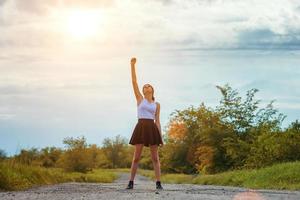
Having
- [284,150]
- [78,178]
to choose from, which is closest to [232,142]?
[284,150]

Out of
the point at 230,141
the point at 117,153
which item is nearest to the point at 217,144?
the point at 230,141

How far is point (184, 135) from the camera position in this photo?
53000 mm

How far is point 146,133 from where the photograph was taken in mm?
13461

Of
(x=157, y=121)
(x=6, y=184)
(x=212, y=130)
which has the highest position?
(x=212, y=130)

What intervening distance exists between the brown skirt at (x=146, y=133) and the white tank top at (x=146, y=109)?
10 cm

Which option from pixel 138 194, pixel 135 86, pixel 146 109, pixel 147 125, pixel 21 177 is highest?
pixel 135 86

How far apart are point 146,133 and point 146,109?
1.85 feet

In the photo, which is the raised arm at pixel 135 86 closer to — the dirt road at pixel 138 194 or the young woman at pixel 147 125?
the young woman at pixel 147 125

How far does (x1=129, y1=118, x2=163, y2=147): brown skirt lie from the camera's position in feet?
44.1

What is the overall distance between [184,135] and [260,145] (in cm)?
2049

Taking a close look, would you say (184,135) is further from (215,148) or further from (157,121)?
(157,121)

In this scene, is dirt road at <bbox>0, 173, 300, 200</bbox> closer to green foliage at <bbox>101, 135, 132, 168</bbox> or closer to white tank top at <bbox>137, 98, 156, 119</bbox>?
white tank top at <bbox>137, 98, 156, 119</bbox>

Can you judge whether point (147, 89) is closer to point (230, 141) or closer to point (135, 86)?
point (135, 86)

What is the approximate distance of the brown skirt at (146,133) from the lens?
529 inches
